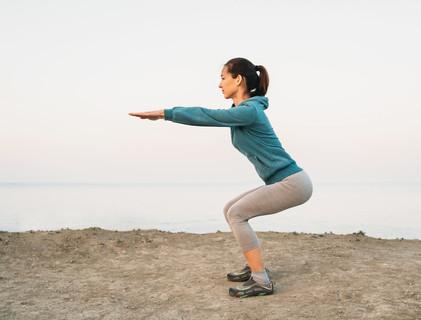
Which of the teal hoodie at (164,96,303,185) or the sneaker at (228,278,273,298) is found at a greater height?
the teal hoodie at (164,96,303,185)

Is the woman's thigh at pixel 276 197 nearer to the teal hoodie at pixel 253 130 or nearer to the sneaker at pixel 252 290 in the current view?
the teal hoodie at pixel 253 130

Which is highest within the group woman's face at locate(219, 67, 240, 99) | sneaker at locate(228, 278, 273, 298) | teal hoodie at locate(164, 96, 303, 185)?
woman's face at locate(219, 67, 240, 99)

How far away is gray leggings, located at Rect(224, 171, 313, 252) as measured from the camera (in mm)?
4062

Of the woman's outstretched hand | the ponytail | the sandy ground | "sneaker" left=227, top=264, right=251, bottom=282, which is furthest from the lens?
"sneaker" left=227, top=264, right=251, bottom=282

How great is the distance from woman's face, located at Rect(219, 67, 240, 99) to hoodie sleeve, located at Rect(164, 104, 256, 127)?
18.8 inches

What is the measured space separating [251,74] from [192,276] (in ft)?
9.32

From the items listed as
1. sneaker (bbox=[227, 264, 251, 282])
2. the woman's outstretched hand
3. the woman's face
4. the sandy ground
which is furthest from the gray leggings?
the woman's outstretched hand

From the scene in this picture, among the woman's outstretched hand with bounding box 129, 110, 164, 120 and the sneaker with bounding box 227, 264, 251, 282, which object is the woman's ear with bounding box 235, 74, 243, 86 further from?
the sneaker with bounding box 227, 264, 251, 282

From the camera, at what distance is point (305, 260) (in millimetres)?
5898

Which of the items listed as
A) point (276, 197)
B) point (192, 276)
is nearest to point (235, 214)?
point (276, 197)

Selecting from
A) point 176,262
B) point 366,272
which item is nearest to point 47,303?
point 176,262

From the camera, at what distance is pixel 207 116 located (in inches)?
153

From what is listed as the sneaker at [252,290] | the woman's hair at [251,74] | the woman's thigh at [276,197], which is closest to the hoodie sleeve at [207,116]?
the woman's hair at [251,74]

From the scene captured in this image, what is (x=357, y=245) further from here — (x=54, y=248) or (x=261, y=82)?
(x=54, y=248)
